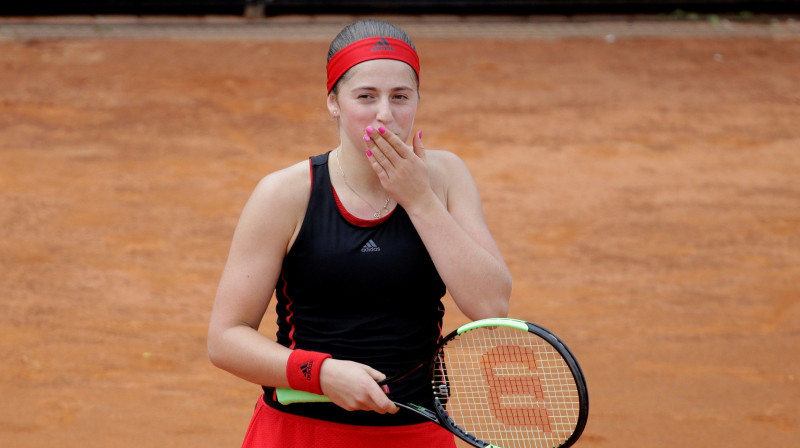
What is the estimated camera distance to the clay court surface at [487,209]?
5359mm

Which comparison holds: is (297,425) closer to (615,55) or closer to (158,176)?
(158,176)

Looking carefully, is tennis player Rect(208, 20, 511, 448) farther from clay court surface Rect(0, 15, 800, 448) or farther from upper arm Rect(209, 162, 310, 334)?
clay court surface Rect(0, 15, 800, 448)

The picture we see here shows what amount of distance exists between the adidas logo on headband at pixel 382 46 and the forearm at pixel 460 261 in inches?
14.6

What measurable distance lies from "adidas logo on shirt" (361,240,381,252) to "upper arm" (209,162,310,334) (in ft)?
0.56

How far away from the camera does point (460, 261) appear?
242 centimetres

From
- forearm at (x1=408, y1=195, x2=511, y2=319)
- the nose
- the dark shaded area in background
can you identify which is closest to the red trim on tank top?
forearm at (x1=408, y1=195, x2=511, y2=319)

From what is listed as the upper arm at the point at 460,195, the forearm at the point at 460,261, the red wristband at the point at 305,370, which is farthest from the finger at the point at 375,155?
the red wristband at the point at 305,370

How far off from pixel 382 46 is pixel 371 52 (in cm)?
3

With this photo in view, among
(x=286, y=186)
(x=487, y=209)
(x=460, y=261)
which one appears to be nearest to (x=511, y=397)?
(x=460, y=261)

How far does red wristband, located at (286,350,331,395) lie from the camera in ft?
7.70

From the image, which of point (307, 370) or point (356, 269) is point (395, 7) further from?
point (307, 370)

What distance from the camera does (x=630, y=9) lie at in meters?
13.9

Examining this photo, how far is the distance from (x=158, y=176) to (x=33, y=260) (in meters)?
1.81

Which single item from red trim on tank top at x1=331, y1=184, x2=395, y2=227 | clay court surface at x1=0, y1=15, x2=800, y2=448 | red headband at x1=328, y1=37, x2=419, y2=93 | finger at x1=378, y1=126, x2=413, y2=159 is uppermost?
red headband at x1=328, y1=37, x2=419, y2=93
